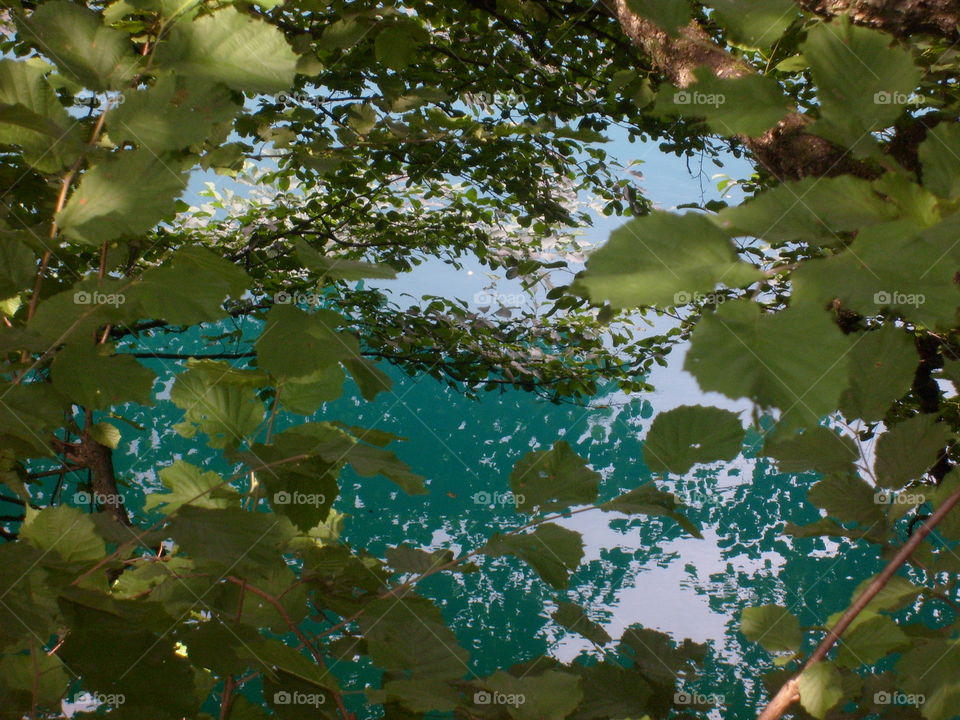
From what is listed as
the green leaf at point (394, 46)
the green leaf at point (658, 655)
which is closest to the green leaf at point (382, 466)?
the green leaf at point (658, 655)

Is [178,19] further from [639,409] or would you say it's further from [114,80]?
[639,409]

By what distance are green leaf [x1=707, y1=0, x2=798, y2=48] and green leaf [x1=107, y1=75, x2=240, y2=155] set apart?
10.7 inches

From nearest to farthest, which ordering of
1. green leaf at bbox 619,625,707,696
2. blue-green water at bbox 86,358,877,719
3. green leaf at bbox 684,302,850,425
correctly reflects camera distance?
1. green leaf at bbox 684,302,850,425
2. green leaf at bbox 619,625,707,696
3. blue-green water at bbox 86,358,877,719

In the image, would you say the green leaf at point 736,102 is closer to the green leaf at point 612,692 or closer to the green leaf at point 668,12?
the green leaf at point 668,12

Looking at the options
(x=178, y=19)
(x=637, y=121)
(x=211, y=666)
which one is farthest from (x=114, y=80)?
(x=637, y=121)

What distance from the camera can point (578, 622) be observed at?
2.62ft

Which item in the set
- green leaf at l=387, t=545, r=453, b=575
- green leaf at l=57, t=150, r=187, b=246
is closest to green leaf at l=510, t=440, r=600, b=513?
green leaf at l=387, t=545, r=453, b=575

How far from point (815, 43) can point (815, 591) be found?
591 centimetres

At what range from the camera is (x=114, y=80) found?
0.47 meters

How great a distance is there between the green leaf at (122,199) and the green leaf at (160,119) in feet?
0.07

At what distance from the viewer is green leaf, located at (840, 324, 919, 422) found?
14.7 inches

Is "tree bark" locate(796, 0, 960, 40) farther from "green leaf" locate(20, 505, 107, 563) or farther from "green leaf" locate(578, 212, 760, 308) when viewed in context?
"green leaf" locate(20, 505, 107, 563)

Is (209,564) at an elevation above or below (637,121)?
below

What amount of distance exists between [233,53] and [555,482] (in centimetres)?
38
